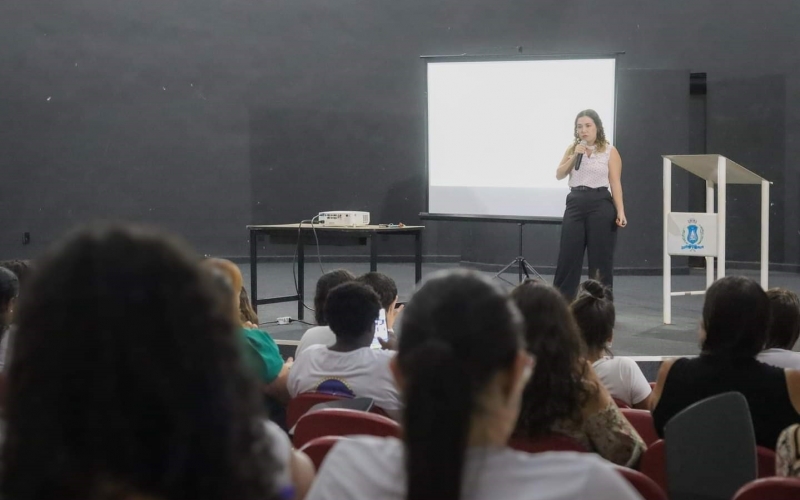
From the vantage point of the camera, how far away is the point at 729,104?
27.0 feet

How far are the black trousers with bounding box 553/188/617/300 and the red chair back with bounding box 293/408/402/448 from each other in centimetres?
379

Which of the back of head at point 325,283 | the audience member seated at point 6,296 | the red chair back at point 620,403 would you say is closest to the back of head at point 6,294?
the audience member seated at point 6,296

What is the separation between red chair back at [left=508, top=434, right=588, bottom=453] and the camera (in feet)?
5.67

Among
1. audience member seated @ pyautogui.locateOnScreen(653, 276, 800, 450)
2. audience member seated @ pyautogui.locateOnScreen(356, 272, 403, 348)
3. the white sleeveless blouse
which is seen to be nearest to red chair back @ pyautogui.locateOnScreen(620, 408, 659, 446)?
audience member seated @ pyautogui.locateOnScreen(653, 276, 800, 450)

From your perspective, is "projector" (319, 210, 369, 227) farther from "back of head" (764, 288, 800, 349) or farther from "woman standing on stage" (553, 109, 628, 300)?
"back of head" (764, 288, 800, 349)

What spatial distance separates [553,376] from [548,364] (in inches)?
1.1

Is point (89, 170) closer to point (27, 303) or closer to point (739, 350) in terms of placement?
point (739, 350)

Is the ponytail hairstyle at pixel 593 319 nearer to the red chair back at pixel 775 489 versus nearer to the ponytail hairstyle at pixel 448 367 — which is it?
the red chair back at pixel 775 489

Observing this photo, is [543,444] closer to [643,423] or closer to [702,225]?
[643,423]

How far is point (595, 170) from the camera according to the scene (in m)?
5.42

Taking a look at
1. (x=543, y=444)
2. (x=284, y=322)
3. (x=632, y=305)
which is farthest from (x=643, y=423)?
(x=632, y=305)

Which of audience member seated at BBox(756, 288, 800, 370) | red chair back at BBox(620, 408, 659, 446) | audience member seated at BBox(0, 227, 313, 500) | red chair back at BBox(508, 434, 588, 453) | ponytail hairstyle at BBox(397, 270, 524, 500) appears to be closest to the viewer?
audience member seated at BBox(0, 227, 313, 500)

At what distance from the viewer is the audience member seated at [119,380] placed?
0.51 meters

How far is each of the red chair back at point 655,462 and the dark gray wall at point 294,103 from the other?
20.6 ft
